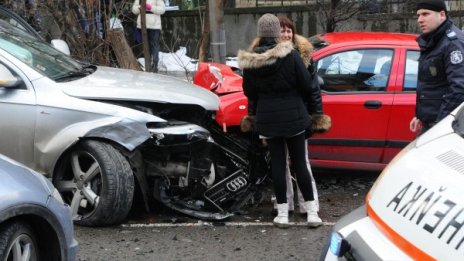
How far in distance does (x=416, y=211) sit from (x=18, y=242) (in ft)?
6.95

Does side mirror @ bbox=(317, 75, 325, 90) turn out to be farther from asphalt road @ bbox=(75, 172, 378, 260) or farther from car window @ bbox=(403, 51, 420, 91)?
asphalt road @ bbox=(75, 172, 378, 260)

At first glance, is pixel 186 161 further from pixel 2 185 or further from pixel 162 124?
pixel 2 185

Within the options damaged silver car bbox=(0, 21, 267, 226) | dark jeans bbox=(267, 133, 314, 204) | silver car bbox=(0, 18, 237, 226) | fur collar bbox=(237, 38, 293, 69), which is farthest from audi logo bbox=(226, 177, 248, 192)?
fur collar bbox=(237, 38, 293, 69)

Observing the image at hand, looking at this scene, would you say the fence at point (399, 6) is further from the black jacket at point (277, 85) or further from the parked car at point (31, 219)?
the parked car at point (31, 219)

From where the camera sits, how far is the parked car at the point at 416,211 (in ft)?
6.86

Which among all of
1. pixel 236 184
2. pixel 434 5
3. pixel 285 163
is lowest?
pixel 236 184

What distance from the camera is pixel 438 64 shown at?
451cm

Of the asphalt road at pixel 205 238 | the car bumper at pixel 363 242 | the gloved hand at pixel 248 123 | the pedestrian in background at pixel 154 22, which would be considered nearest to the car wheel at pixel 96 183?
the asphalt road at pixel 205 238

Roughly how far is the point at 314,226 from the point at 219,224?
30.4 inches

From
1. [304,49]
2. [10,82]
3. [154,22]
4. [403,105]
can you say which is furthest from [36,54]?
[154,22]

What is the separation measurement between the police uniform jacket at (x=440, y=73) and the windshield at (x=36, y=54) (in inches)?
115

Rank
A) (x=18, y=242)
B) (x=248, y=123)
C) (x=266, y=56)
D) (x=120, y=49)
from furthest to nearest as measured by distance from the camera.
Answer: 1. (x=120, y=49)
2. (x=248, y=123)
3. (x=266, y=56)
4. (x=18, y=242)

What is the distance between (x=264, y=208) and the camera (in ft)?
18.4

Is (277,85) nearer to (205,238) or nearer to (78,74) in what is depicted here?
(205,238)
